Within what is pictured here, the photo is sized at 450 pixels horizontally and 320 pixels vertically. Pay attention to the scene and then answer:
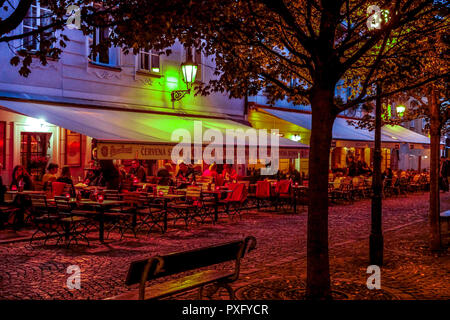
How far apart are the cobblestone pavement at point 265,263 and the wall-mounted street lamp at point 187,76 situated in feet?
22.0

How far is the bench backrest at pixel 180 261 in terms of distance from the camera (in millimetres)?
4582

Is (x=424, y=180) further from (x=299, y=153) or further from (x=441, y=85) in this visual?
(x=441, y=85)

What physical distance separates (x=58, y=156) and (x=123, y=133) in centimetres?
286

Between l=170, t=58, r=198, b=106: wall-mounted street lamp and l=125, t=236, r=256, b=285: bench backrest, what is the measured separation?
43.3 ft

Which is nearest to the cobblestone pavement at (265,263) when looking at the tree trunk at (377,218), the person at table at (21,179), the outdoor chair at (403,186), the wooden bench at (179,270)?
the tree trunk at (377,218)

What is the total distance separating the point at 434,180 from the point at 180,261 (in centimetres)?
675

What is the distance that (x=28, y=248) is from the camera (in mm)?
9703

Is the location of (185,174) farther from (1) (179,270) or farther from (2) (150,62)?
(1) (179,270)

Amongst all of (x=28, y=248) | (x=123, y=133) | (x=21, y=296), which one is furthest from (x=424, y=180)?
(x=21, y=296)

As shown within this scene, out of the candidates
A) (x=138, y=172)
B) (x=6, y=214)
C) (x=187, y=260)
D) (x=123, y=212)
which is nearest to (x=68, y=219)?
(x=123, y=212)

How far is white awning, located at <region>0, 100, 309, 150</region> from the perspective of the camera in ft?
41.2

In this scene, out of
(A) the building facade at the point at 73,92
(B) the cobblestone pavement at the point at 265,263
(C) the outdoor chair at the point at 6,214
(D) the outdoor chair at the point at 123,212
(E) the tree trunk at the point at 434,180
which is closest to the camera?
(B) the cobblestone pavement at the point at 265,263

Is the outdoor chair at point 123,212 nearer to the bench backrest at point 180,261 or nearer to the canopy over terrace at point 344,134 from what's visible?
the bench backrest at point 180,261

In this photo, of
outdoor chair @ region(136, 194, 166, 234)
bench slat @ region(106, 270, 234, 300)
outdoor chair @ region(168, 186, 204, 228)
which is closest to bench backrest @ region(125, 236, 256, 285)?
bench slat @ region(106, 270, 234, 300)
